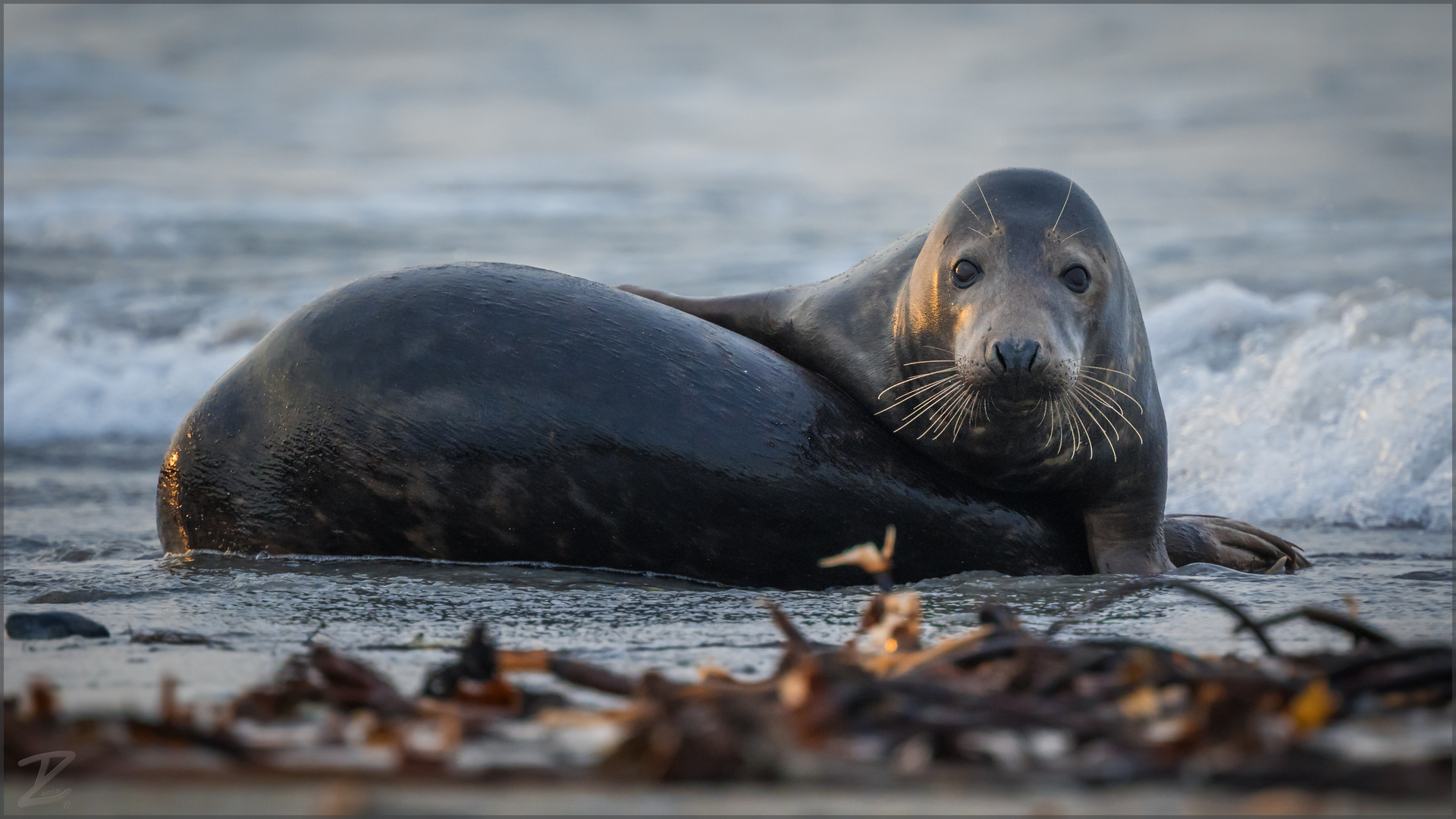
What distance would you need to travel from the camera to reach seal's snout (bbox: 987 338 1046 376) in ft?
11.5

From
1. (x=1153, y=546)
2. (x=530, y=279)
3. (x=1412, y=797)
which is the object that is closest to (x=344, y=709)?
(x=1412, y=797)

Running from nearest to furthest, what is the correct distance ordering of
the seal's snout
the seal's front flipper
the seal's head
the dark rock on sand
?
1. the dark rock on sand
2. the seal's snout
3. the seal's head
4. the seal's front flipper

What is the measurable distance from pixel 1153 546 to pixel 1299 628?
1239 millimetres

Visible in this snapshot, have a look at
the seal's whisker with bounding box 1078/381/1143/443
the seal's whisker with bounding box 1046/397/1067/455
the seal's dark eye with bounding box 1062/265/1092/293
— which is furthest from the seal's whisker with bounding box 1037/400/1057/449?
the seal's dark eye with bounding box 1062/265/1092/293

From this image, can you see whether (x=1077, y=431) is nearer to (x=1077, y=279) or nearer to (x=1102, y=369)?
(x=1102, y=369)

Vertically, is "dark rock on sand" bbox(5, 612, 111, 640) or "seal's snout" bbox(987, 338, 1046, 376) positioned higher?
"seal's snout" bbox(987, 338, 1046, 376)

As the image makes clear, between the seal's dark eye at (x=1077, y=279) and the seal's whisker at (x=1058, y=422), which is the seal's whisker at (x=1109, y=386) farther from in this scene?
the seal's dark eye at (x=1077, y=279)

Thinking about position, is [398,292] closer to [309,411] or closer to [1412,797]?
[309,411]

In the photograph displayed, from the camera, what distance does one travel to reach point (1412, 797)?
1.46 metres

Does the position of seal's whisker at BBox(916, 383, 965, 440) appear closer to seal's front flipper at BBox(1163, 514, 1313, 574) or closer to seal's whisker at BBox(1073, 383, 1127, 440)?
seal's whisker at BBox(1073, 383, 1127, 440)

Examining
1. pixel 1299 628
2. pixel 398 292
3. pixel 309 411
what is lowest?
pixel 1299 628

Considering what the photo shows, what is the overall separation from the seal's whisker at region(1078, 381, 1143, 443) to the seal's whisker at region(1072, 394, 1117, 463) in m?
0.03

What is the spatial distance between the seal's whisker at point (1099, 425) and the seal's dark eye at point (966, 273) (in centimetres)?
42

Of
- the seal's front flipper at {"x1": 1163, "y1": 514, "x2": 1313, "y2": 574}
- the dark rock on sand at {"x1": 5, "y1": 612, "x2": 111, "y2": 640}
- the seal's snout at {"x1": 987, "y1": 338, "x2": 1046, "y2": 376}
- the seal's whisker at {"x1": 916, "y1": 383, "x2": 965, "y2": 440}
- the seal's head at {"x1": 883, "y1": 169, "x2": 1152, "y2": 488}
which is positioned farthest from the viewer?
the seal's front flipper at {"x1": 1163, "y1": 514, "x2": 1313, "y2": 574}
